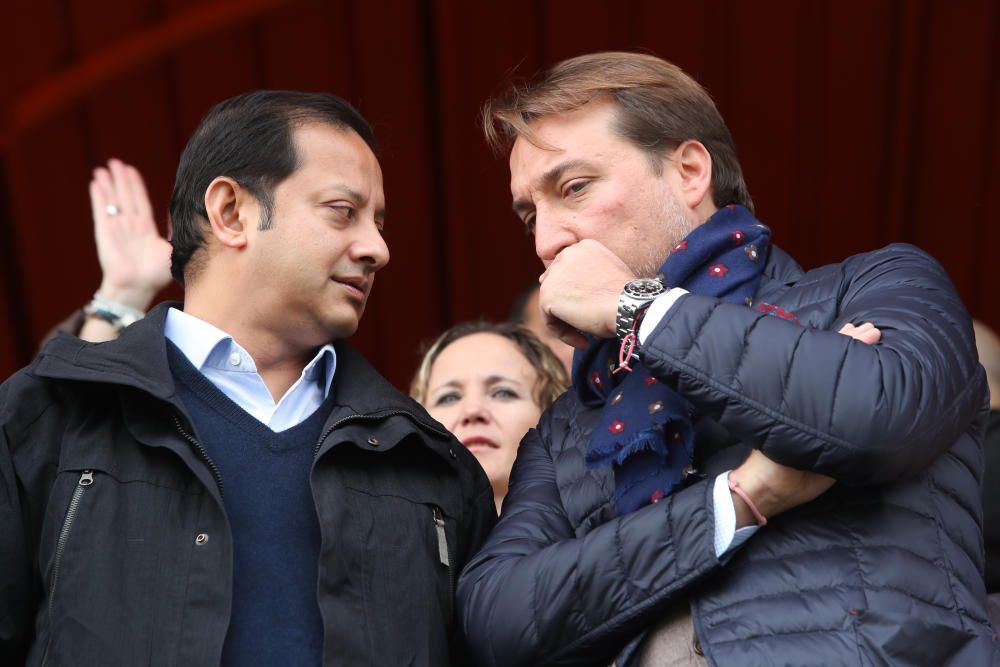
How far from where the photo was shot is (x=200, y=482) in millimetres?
1925

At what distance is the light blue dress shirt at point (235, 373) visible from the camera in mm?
2104

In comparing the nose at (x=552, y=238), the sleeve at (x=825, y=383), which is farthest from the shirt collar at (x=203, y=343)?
the sleeve at (x=825, y=383)

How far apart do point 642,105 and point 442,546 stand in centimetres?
83

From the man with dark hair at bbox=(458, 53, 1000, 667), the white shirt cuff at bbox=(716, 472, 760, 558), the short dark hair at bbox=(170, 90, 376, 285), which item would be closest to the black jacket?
the man with dark hair at bbox=(458, 53, 1000, 667)

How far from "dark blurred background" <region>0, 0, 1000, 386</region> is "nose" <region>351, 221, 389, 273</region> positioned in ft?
7.17

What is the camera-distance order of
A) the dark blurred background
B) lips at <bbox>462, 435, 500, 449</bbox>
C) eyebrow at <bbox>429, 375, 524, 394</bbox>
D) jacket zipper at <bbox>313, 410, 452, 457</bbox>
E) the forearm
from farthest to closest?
the dark blurred background < eyebrow at <bbox>429, 375, 524, 394</bbox> < lips at <bbox>462, 435, 500, 449</bbox> < jacket zipper at <bbox>313, 410, 452, 457</bbox> < the forearm

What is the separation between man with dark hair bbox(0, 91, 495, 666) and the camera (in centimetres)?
185

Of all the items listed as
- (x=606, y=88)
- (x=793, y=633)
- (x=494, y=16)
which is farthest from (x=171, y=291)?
(x=793, y=633)

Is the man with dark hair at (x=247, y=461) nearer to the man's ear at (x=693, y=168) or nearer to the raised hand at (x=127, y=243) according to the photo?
the man's ear at (x=693, y=168)

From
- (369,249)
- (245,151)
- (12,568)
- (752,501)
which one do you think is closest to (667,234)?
(369,249)

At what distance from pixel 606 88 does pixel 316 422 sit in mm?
770

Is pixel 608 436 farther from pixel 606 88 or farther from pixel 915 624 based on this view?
pixel 606 88

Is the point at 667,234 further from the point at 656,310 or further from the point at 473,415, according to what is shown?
the point at 473,415

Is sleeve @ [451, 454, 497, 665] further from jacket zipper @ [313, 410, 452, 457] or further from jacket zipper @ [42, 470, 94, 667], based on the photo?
jacket zipper @ [42, 470, 94, 667]
